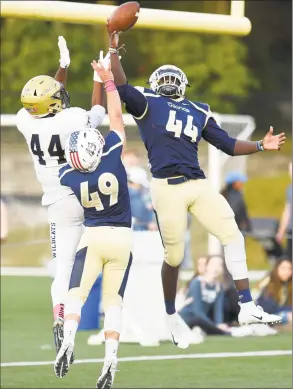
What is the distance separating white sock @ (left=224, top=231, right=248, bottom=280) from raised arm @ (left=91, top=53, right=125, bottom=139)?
0.99 metres

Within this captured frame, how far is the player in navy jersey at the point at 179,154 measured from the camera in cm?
879

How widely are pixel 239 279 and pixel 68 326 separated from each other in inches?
45.8

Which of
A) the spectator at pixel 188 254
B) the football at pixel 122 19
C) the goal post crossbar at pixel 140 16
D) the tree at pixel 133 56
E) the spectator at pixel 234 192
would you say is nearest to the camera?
the football at pixel 122 19

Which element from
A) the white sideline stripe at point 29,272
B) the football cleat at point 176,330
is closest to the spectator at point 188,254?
the white sideline stripe at point 29,272

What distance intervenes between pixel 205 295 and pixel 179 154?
21.7 ft

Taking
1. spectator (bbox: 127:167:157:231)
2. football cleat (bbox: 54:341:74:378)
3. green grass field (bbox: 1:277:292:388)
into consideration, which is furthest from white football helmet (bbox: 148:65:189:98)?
spectator (bbox: 127:167:157:231)

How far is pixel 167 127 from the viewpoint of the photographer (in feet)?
28.8

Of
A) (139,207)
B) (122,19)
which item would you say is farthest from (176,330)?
(139,207)

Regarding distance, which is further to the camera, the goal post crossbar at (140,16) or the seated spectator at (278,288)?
the seated spectator at (278,288)

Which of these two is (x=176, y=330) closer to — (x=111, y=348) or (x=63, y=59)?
(x=111, y=348)

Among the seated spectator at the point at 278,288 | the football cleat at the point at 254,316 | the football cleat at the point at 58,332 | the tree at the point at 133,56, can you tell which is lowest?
the seated spectator at the point at 278,288

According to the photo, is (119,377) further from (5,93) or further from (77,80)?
(77,80)

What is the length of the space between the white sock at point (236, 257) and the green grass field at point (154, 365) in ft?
13.6

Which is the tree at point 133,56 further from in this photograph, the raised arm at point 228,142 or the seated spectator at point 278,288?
the raised arm at point 228,142
